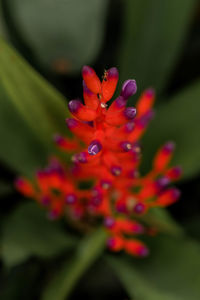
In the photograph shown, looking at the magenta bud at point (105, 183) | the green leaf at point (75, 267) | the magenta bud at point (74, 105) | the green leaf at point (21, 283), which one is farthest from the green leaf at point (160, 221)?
the magenta bud at point (74, 105)

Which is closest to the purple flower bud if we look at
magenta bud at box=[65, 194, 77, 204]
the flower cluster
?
the flower cluster

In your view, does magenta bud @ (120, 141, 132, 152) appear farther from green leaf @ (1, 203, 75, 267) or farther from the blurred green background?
green leaf @ (1, 203, 75, 267)

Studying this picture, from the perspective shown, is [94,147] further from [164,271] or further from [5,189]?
[5,189]

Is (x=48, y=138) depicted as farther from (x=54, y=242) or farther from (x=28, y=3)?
(x=28, y=3)

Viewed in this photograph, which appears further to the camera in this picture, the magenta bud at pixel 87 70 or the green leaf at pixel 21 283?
the green leaf at pixel 21 283

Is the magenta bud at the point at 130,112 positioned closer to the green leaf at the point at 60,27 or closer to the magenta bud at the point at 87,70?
the magenta bud at the point at 87,70

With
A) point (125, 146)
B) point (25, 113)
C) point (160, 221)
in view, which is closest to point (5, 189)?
point (25, 113)
